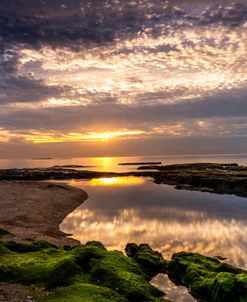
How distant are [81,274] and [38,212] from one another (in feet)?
90.3

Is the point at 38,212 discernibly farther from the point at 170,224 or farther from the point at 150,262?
the point at 150,262

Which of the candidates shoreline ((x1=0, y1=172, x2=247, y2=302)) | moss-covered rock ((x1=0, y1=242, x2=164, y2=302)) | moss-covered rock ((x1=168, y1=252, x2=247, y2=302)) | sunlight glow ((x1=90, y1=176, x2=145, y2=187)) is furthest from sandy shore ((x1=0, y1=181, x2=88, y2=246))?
sunlight glow ((x1=90, y1=176, x2=145, y2=187))

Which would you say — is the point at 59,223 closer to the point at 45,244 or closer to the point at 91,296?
the point at 45,244

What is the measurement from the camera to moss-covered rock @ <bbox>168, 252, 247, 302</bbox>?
1811 cm

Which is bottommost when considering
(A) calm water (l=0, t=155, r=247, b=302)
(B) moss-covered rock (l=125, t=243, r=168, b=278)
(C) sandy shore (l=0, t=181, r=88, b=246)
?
(A) calm water (l=0, t=155, r=247, b=302)

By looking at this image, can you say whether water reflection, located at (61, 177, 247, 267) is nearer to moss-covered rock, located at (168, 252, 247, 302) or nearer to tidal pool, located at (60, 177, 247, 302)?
tidal pool, located at (60, 177, 247, 302)

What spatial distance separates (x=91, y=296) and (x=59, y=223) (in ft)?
88.8

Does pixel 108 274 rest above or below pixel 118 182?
below

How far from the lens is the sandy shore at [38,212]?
1304 inches

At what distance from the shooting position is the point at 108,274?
20.3m

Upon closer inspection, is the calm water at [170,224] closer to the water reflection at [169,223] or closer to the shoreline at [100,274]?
the water reflection at [169,223]

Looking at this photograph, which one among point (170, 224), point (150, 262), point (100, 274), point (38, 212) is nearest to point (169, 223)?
point (170, 224)

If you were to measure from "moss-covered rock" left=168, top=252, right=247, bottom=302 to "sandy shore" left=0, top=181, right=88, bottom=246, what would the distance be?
11.2 m

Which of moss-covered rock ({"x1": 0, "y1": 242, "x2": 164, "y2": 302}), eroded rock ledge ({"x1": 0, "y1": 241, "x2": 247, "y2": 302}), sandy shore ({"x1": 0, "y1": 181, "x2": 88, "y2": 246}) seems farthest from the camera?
sandy shore ({"x1": 0, "y1": 181, "x2": 88, "y2": 246})
